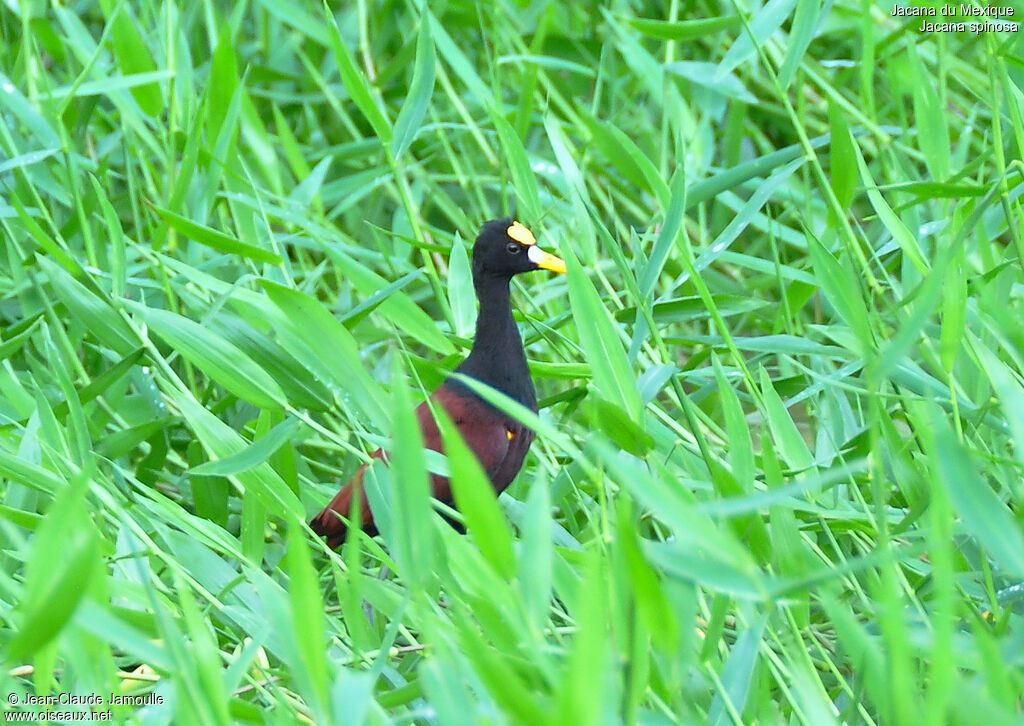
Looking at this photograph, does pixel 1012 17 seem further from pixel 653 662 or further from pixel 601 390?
pixel 653 662

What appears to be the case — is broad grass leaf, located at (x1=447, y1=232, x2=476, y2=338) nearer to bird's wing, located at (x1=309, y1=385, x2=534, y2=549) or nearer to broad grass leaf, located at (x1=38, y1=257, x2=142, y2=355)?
bird's wing, located at (x1=309, y1=385, x2=534, y2=549)

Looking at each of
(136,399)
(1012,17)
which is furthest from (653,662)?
(1012,17)

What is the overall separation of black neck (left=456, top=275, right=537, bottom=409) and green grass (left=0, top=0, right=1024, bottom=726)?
0.03m

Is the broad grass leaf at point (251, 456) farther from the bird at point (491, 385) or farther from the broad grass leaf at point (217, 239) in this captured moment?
the bird at point (491, 385)

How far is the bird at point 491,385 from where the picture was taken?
5.51ft

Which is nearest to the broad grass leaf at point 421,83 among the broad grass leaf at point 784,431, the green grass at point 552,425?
the green grass at point 552,425

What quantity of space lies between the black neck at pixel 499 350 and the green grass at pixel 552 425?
0.11ft

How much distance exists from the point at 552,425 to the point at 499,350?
216mm

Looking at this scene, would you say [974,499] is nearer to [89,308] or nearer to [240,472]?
[240,472]

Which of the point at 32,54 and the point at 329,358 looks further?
the point at 32,54

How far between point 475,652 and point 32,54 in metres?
1.43

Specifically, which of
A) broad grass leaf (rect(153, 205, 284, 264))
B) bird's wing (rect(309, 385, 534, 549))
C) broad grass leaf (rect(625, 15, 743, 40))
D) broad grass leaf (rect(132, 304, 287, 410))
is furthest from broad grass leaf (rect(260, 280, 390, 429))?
broad grass leaf (rect(625, 15, 743, 40))

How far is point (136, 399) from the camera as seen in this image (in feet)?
5.97

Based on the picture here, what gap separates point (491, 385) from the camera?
1694 mm
